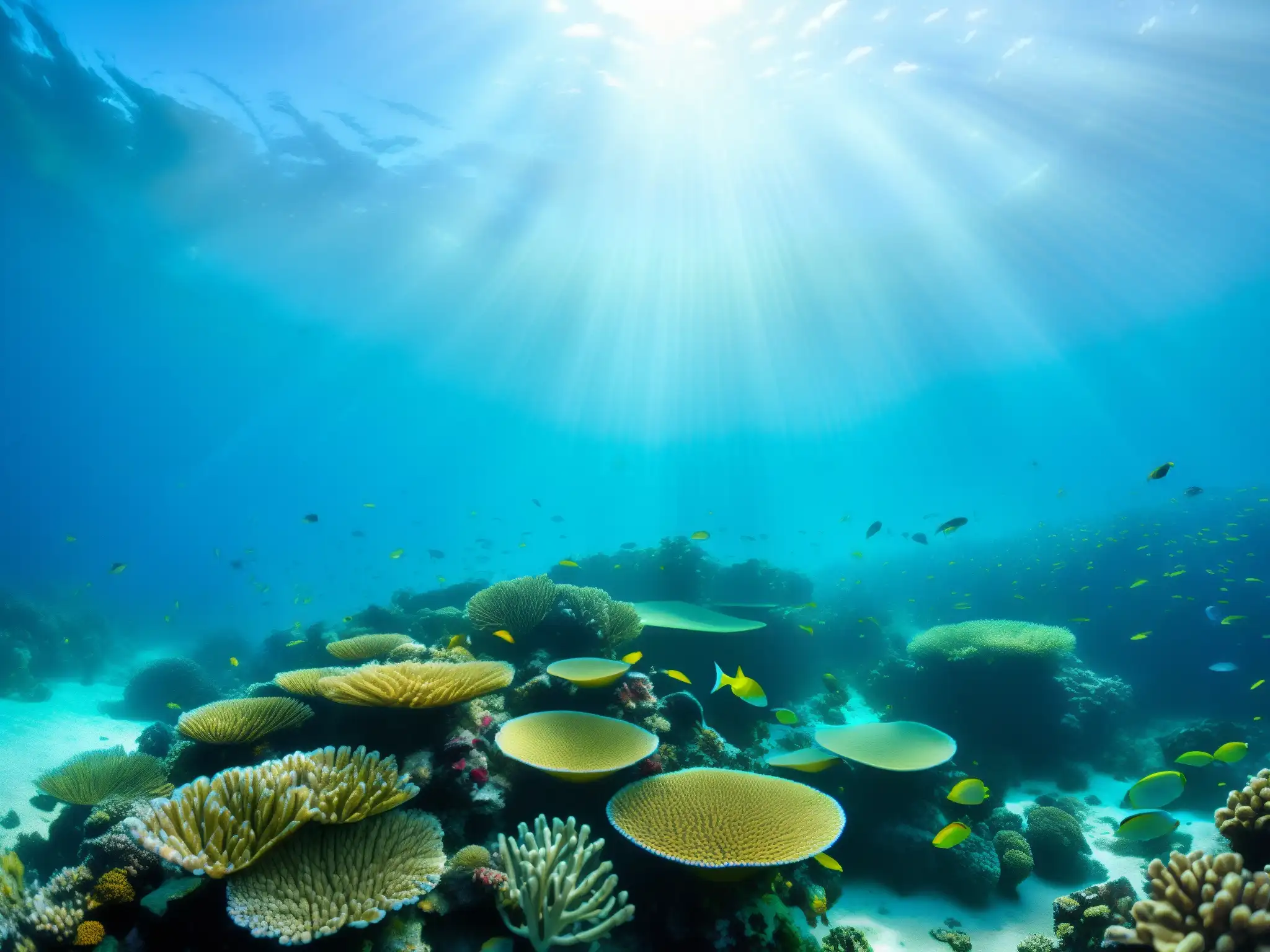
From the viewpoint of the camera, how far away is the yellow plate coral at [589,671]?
17.6ft

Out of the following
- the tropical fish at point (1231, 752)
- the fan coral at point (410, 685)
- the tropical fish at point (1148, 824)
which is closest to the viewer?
the fan coral at point (410, 685)

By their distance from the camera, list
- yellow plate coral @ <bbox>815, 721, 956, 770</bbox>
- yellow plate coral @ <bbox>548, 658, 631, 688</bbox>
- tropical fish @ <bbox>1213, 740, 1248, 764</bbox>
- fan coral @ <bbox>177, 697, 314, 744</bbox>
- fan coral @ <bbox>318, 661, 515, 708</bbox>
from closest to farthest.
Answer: fan coral @ <bbox>318, 661, 515, 708</bbox> < fan coral @ <bbox>177, 697, 314, 744</bbox> < yellow plate coral @ <bbox>548, 658, 631, 688</bbox> < tropical fish @ <bbox>1213, 740, 1248, 764</bbox> < yellow plate coral @ <bbox>815, 721, 956, 770</bbox>

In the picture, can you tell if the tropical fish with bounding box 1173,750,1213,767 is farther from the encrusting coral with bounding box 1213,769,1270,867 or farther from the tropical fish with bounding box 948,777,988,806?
Answer: the encrusting coral with bounding box 1213,769,1270,867

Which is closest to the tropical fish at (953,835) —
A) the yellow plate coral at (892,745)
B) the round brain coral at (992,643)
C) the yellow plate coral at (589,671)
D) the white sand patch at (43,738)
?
the yellow plate coral at (892,745)

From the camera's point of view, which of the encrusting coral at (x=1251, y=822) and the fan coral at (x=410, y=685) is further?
the fan coral at (x=410, y=685)

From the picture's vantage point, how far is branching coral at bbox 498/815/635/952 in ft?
9.51

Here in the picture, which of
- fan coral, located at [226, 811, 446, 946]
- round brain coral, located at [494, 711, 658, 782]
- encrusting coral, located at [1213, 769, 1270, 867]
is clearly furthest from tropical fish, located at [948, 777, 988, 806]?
fan coral, located at [226, 811, 446, 946]

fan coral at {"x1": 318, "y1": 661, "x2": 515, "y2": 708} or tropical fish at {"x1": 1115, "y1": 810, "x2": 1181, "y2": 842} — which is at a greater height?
tropical fish at {"x1": 1115, "y1": 810, "x2": 1181, "y2": 842}

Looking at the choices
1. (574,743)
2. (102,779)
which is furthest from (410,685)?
(102,779)

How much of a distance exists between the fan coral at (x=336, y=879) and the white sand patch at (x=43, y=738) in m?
9.33

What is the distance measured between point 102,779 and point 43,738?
1181cm

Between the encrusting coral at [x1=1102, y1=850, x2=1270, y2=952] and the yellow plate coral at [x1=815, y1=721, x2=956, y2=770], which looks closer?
the encrusting coral at [x1=1102, y1=850, x2=1270, y2=952]

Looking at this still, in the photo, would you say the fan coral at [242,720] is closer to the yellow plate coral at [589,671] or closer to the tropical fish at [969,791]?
the yellow plate coral at [589,671]

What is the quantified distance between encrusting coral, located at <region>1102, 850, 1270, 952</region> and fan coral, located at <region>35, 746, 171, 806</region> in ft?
27.7
